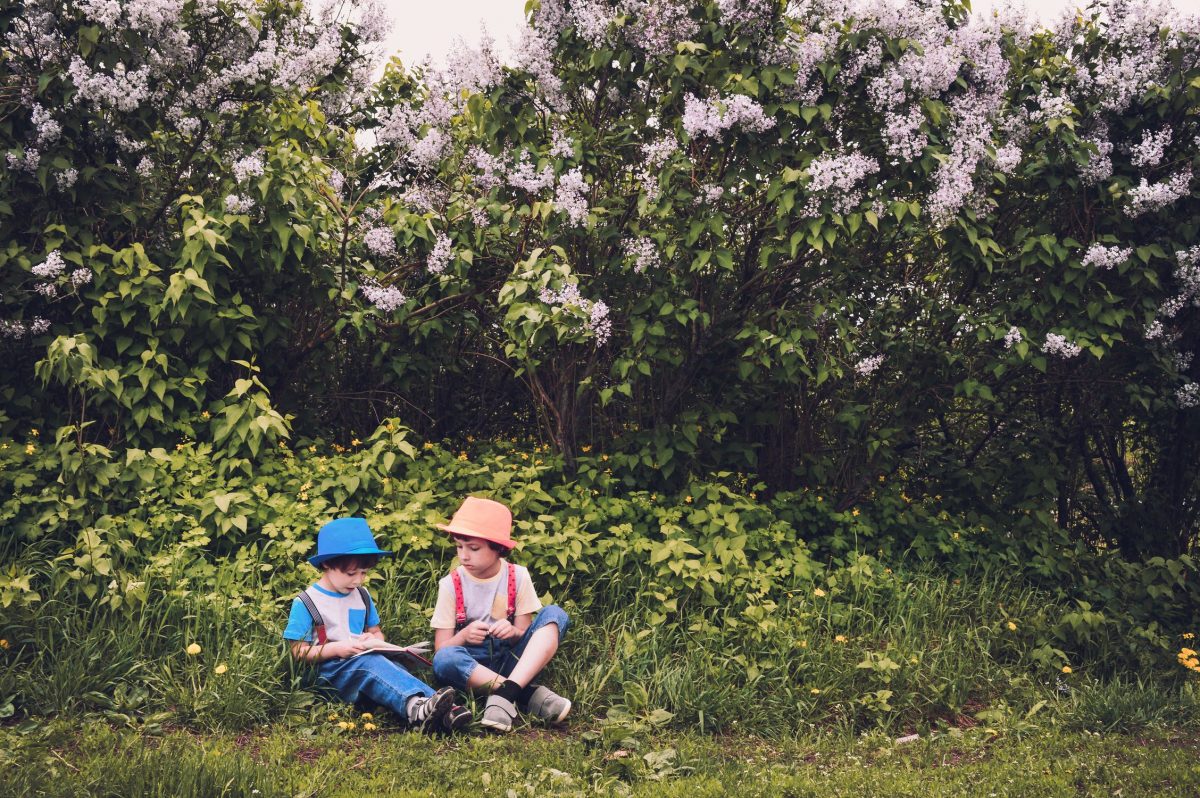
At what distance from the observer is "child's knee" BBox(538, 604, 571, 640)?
4.31 meters

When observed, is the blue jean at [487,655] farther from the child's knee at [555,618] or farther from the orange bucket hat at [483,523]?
the orange bucket hat at [483,523]

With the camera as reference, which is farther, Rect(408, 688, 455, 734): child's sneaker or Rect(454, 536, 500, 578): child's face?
Rect(454, 536, 500, 578): child's face

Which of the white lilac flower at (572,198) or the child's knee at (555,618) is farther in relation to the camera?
the white lilac flower at (572,198)

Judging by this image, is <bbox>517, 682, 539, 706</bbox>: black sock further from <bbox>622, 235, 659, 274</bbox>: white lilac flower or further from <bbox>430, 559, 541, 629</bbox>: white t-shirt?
<bbox>622, 235, 659, 274</bbox>: white lilac flower

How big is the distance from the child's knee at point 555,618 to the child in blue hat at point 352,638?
0.56m

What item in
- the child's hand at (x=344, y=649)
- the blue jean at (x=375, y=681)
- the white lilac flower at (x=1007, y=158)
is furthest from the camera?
the white lilac flower at (x=1007, y=158)

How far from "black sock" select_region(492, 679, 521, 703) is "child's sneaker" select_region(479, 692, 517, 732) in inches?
1.4

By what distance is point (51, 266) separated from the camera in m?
5.13

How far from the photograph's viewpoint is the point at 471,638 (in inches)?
165

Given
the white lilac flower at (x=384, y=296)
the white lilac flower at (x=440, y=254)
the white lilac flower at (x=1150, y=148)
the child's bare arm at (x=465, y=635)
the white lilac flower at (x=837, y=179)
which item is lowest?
the child's bare arm at (x=465, y=635)

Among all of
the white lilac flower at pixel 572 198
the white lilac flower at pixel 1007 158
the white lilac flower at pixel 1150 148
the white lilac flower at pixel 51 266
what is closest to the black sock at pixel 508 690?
the white lilac flower at pixel 572 198

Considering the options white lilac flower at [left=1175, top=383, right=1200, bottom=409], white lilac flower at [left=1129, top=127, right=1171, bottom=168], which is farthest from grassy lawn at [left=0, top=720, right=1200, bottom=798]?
white lilac flower at [left=1129, top=127, right=1171, bottom=168]

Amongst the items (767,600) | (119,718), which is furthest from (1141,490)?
(119,718)

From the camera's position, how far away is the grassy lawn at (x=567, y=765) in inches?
126
